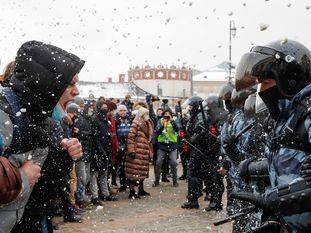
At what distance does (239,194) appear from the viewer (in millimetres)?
2596

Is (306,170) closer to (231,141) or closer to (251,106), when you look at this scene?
(251,106)

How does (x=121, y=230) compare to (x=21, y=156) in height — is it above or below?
below

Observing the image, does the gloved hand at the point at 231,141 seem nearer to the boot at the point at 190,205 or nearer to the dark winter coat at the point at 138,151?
the boot at the point at 190,205

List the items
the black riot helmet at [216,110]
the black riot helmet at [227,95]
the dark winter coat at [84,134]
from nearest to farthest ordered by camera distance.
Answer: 1. the black riot helmet at [227,95]
2. the dark winter coat at [84,134]
3. the black riot helmet at [216,110]

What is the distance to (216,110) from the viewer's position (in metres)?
9.23

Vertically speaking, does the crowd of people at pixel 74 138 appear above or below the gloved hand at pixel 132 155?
above

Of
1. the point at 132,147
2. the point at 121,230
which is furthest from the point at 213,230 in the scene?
the point at 132,147

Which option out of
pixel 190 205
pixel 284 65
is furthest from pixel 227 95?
pixel 284 65

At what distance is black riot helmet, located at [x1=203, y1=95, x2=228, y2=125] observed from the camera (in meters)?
9.09

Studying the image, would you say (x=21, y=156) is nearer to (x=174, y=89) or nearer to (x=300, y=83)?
(x=300, y=83)

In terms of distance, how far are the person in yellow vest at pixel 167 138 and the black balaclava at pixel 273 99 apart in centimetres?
837

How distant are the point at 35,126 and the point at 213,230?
4.98m

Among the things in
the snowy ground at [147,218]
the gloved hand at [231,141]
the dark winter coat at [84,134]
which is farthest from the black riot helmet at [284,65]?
the dark winter coat at [84,134]

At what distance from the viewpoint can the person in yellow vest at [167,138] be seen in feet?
37.3
